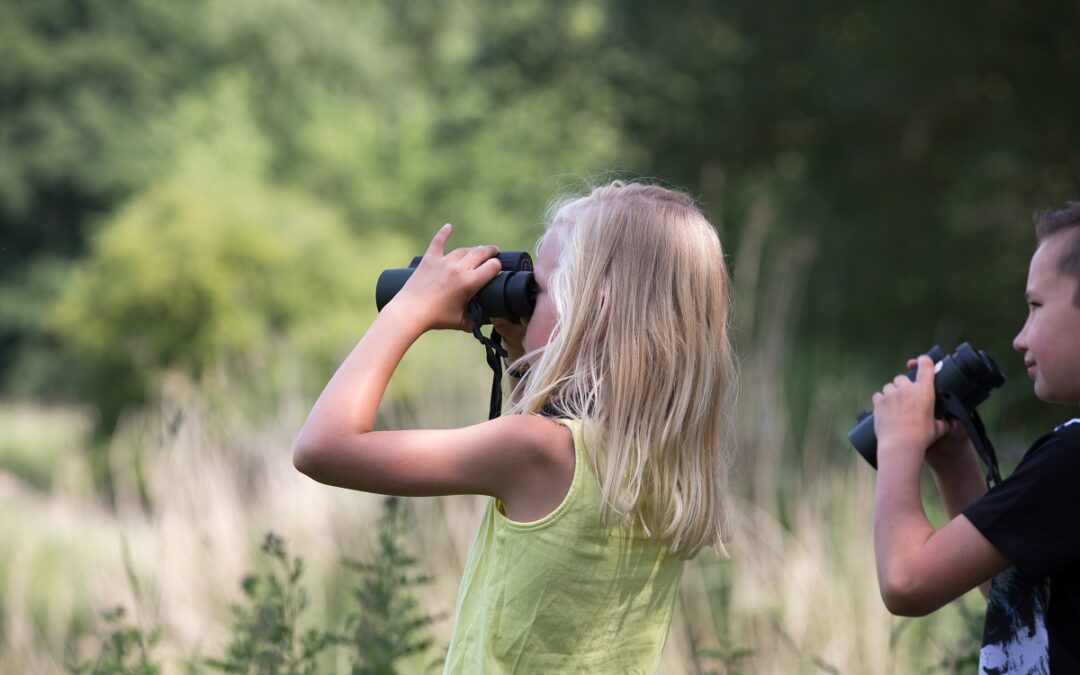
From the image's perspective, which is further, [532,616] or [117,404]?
[117,404]

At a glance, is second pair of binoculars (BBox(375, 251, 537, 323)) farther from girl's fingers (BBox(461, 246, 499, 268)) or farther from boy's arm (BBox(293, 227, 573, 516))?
boy's arm (BBox(293, 227, 573, 516))

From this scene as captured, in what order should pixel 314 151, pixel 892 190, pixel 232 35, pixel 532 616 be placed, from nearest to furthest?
pixel 532 616 < pixel 892 190 < pixel 314 151 < pixel 232 35

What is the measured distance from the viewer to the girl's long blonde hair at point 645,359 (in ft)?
5.73

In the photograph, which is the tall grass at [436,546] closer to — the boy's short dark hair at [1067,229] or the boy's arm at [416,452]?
the boy's arm at [416,452]

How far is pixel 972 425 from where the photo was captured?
1.82m

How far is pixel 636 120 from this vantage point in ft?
29.3

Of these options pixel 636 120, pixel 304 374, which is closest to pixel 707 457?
pixel 636 120

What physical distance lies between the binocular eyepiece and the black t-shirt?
0.17 metres

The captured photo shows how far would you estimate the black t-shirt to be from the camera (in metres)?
1.60

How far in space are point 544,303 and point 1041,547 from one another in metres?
0.78

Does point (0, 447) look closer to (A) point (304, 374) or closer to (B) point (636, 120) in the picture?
(A) point (304, 374)

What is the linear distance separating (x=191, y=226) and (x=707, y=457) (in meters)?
10.3

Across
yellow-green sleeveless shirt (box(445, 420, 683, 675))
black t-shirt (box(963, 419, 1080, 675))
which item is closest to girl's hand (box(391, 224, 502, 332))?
yellow-green sleeveless shirt (box(445, 420, 683, 675))

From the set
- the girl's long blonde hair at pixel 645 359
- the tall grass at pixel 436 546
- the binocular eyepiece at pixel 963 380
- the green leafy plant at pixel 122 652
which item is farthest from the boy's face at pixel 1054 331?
the green leafy plant at pixel 122 652
